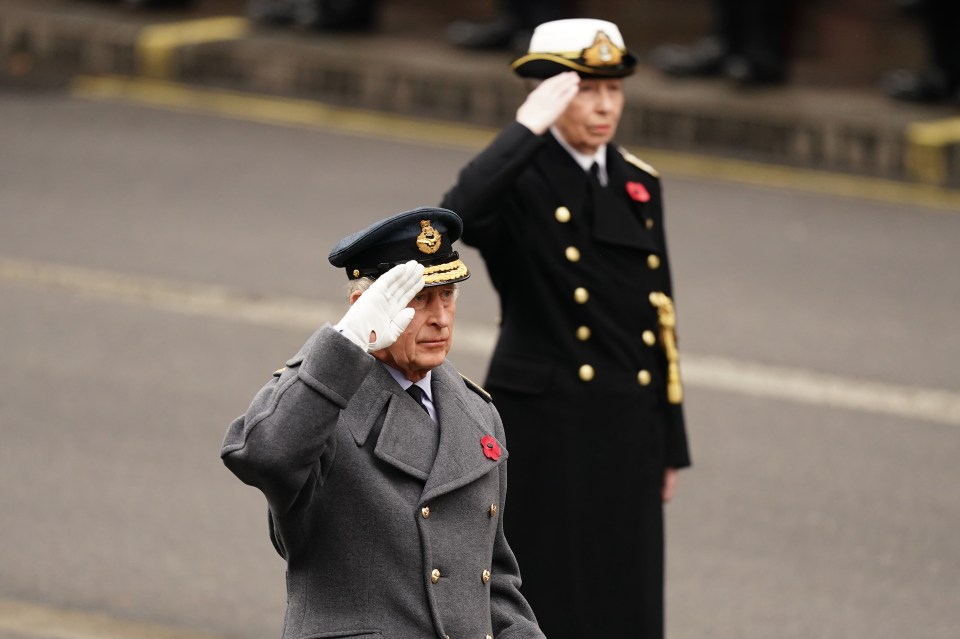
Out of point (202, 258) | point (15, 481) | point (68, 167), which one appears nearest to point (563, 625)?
point (15, 481)

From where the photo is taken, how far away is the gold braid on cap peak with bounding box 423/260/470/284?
11.2 ft

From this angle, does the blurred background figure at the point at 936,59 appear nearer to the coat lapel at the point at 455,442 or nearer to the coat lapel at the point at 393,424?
the coat lapel at the point at 455,442

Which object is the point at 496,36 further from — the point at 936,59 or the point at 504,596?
the point at 504,596

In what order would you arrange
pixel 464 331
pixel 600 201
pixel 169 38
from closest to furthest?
pixel 600 201
pixel 464 331
pixel 169 38

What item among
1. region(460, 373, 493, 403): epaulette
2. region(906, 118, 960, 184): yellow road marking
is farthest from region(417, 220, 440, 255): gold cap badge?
region(906, 118, 960, 184): yellow road marking

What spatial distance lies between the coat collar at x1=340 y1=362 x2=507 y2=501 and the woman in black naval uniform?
4.46 ft

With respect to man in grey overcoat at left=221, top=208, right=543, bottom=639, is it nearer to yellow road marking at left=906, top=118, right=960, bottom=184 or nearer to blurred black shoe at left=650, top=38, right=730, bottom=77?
yellow road marking at left=906, top=118, right=960, bottom=184

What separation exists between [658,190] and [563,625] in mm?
1250

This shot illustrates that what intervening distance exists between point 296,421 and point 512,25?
10789 mm

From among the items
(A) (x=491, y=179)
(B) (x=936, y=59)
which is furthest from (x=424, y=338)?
(B) (x=936, y=59)

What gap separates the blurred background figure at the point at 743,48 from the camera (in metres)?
12.6

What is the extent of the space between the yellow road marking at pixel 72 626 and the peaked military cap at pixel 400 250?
267 centimetres

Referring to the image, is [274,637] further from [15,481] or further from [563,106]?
[563,106]

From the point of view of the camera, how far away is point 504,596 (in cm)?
362
